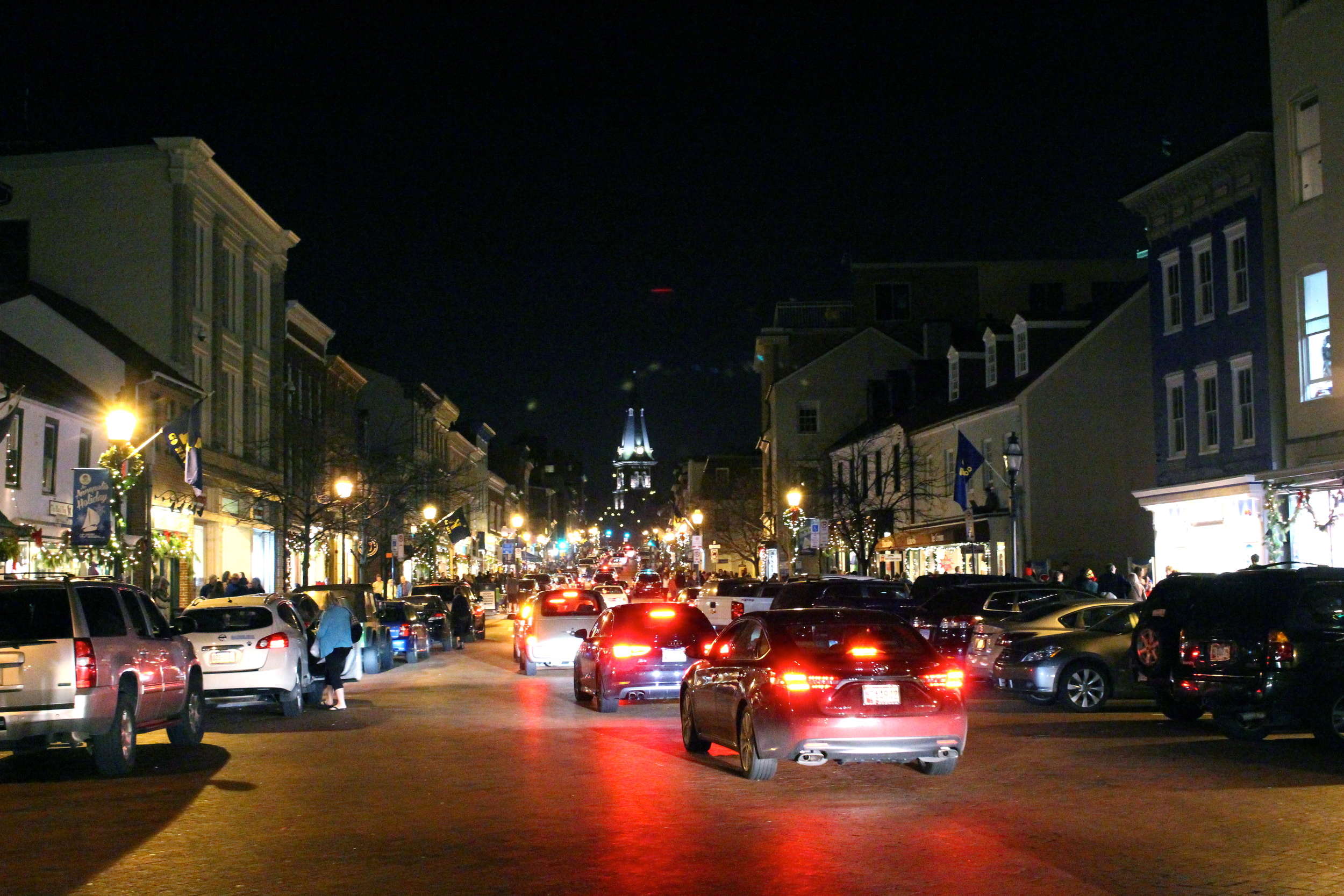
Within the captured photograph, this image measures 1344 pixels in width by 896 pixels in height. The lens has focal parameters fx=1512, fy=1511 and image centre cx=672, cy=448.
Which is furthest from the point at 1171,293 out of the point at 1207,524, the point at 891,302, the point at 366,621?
the point at 891,302

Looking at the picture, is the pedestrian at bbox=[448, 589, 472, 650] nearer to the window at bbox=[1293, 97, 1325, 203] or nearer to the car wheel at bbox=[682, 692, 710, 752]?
the window at bbox=[1293, 97, 1325, 203]

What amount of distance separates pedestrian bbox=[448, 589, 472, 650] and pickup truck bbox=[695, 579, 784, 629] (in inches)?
331

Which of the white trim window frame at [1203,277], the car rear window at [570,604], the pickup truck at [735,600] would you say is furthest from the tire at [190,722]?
the white trim window frame at [1203,277]

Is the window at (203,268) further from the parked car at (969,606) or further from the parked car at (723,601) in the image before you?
the parked car at (969,606)

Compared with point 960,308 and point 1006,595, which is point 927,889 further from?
point 960,308

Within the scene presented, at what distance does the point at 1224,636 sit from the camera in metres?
16.1

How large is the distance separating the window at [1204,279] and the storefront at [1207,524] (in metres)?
4.06

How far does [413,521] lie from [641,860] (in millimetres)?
72316

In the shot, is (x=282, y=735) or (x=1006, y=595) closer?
(x=282, y=735)

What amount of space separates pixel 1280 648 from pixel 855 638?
4.86 m

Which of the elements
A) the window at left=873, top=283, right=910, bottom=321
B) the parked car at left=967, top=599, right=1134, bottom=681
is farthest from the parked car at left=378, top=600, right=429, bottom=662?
the window at left=873, top=283, right=910, bottom=321

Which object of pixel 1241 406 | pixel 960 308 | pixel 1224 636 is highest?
pixel 960 308

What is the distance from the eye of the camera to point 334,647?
22.4 m

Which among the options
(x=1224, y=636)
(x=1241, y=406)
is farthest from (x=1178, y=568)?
(x=1224, y=636)
